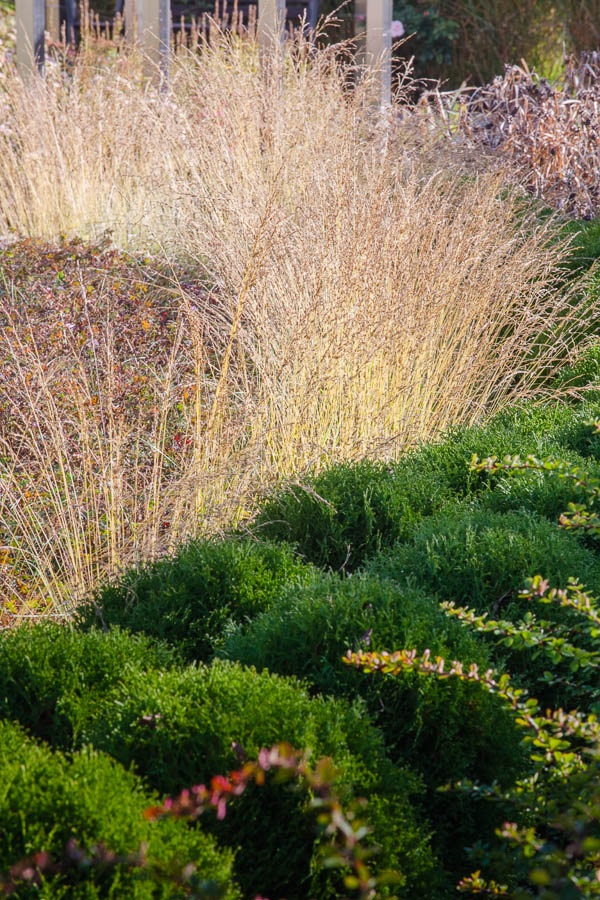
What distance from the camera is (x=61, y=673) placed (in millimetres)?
2150

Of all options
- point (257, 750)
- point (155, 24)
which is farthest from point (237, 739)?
point (155, 24)

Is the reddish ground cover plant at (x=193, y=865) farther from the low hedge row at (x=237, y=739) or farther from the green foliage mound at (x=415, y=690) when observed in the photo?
the green foliage mound at (x=415, y=690)

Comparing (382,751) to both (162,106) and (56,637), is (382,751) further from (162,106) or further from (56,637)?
(162,106)

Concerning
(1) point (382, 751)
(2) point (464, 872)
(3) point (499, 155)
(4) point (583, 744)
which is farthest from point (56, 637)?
(3) point (499, 155)

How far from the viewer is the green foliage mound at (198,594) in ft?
8.18

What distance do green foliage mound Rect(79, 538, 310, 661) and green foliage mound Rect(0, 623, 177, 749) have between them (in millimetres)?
134

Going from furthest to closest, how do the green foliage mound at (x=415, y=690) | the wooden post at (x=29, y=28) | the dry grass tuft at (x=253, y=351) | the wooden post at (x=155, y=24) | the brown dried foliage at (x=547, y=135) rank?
the wooden post at (x=29, y=28), the wooden post at (x=155, y=24), the brown dried foliage at (x=547, y=135), the dry grass tuft at (x=253, y=351), the green foliage mound at (x=415, y=690)

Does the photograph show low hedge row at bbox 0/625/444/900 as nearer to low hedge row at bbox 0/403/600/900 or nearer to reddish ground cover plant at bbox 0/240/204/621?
low hedge row at bbox 0/403/600/900

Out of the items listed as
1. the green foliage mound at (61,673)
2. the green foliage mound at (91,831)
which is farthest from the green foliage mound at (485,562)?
the green foliage mound at (91,831)

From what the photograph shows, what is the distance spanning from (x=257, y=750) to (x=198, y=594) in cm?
80

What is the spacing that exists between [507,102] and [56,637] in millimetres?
6569

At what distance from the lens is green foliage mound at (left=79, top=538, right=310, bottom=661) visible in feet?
8.18

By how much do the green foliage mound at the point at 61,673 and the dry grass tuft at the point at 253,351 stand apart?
0.70 metres

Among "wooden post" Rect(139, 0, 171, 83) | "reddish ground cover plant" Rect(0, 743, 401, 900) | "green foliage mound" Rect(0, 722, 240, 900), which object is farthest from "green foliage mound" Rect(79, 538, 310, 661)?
"wooden post" Rect(139, 0, 171, 83)
